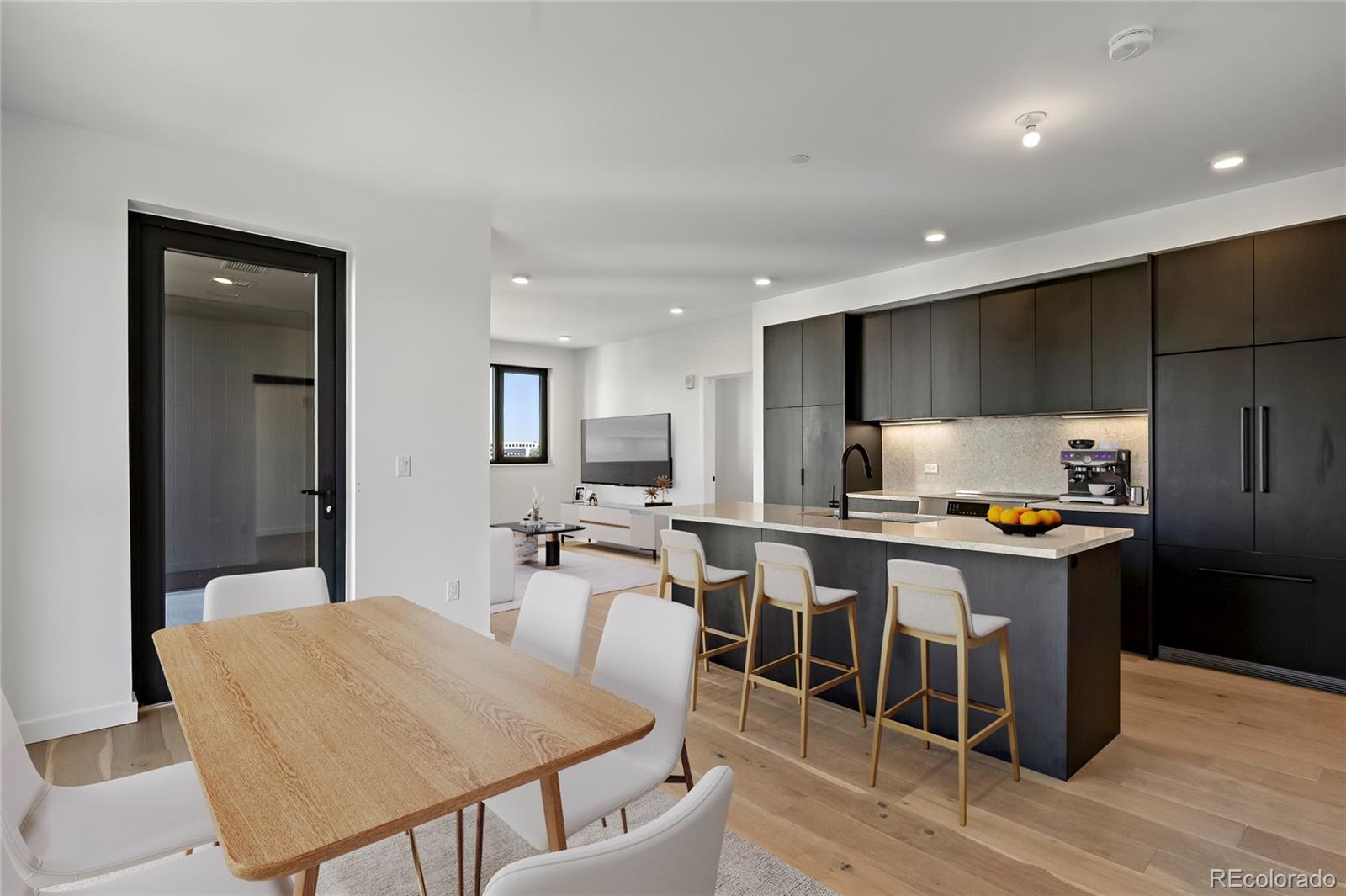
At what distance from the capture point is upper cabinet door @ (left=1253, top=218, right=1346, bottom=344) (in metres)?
3.47

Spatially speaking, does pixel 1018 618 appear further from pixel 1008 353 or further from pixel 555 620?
pixel 1008 353

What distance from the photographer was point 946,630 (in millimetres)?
2379

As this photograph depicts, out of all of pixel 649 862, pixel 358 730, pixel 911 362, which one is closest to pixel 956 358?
pixel 911 362

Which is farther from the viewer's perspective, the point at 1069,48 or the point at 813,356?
the point at 813,356

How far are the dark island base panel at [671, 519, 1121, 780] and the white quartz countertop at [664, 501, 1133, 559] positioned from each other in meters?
0.08

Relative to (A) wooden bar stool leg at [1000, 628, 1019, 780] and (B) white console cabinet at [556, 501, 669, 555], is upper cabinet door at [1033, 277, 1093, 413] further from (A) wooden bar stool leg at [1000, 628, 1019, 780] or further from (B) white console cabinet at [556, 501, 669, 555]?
(B) white console cabinet at [556, 501, 669, 555]

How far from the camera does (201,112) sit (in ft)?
9.60

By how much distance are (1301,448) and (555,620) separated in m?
3.97

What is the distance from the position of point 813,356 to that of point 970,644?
12.7ft

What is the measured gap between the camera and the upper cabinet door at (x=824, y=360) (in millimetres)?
5711

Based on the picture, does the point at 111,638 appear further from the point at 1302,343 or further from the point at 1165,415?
the point at 1302,343

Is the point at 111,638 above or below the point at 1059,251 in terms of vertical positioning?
below

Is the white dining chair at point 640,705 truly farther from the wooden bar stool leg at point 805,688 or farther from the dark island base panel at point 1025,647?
the dark island base panel at point 1025,647

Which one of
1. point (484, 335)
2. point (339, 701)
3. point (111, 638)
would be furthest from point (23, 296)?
point (339, 701)
